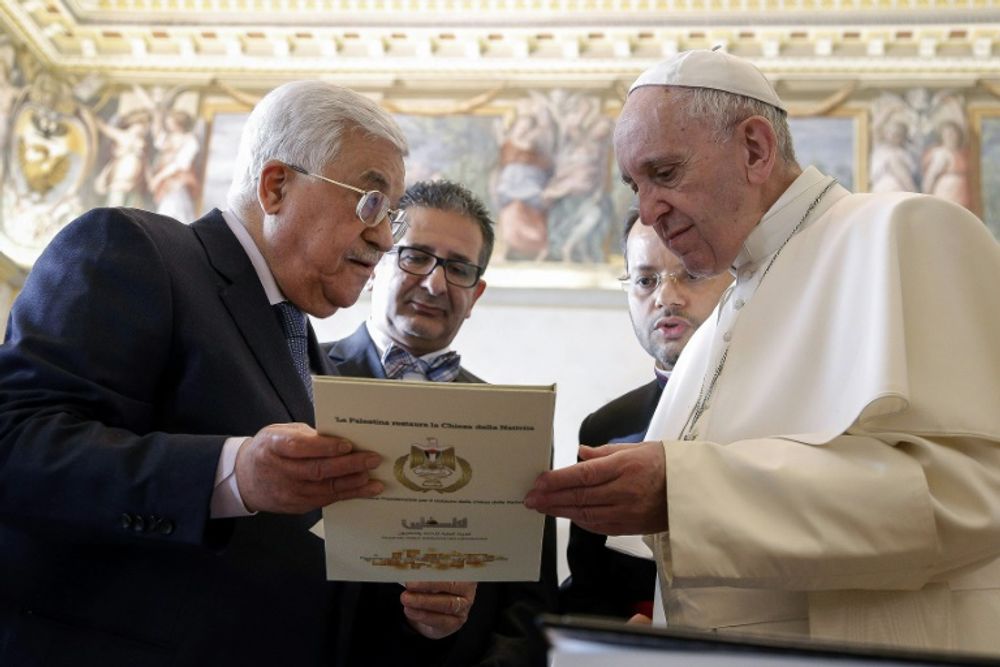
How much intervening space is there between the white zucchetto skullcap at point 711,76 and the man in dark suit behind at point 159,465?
106 cm

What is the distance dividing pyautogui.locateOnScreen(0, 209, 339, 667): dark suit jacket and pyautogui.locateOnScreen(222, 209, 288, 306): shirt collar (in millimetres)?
202

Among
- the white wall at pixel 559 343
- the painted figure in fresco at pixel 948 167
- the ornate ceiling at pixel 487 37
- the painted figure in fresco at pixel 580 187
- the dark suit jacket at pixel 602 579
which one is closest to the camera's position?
the dark suit jacket at pixel 602 579

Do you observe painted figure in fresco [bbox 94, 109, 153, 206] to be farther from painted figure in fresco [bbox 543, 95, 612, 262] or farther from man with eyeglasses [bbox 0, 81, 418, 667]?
man with eyeglasses [bbox 0, 81, 418, 667]

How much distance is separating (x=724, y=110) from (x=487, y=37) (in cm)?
742

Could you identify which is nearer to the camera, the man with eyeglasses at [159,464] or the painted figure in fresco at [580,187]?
the man with eyeglasses at [159,464]

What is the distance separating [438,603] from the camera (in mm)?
2510

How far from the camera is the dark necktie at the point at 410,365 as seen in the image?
152 inches

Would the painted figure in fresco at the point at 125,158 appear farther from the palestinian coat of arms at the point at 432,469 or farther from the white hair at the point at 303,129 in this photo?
the palestinian coat of arms at the point at 432,469

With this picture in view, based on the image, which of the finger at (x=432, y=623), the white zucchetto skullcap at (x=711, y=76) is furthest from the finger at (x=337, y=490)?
the white zucchetto skullcap at (x=711, y=76)

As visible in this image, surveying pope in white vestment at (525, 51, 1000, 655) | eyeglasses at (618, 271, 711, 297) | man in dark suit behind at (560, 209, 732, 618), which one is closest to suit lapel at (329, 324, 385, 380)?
man in dark suit behind at (560, 209, 732, 618)

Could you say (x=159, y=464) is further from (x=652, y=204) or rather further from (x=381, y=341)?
(x=381, y=341)

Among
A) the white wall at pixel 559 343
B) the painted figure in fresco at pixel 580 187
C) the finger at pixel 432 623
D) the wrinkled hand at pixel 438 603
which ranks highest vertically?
the painted figure in fresco at pixel 580 187

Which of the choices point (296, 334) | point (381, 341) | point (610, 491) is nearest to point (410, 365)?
point (381, 341)

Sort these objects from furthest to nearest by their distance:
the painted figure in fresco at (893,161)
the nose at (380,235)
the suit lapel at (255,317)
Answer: the painted figure in fresco at (893,161) → the nose at (380,235) → the suit lapel at (255,317)
